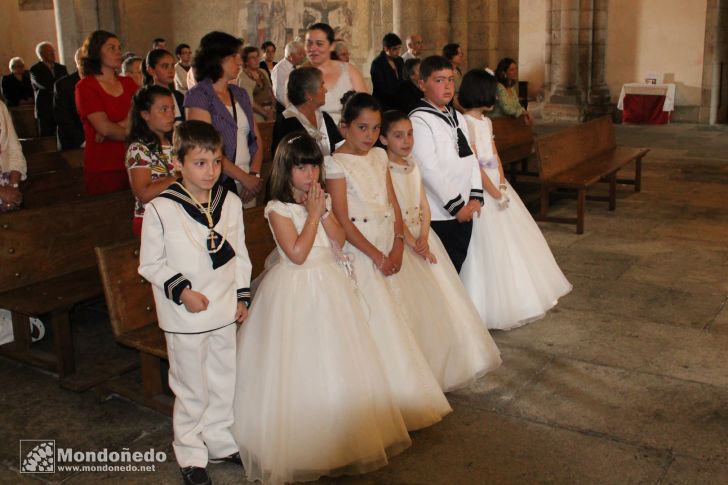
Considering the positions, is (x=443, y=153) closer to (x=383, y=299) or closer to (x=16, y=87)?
(x=383, y=299)

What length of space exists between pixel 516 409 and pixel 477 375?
0.38m

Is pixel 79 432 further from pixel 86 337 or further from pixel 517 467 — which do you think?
pixel 517 467

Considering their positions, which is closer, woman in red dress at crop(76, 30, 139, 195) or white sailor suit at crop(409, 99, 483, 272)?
white sailor suit at crop(409, 99, 483, 272)

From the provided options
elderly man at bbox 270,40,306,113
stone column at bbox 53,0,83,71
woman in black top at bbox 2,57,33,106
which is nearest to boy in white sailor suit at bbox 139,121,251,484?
elderly man at bbox 270,40,306,113

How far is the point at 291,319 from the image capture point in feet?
11.5

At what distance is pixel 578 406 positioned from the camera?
4.10 metres

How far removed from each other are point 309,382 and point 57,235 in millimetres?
2247

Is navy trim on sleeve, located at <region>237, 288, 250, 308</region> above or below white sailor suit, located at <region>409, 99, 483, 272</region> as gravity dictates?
below

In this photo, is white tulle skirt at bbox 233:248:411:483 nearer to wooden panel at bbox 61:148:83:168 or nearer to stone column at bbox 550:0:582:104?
wooden panel at bbox 61:148:83:168

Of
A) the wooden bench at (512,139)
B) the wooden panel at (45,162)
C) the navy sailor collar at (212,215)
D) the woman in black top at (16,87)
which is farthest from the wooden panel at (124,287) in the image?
the woman in black top at (16,87)

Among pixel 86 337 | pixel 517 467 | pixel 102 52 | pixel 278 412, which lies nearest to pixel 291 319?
pixel 278 412

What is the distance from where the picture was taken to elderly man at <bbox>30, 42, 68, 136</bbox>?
1008 centimetres

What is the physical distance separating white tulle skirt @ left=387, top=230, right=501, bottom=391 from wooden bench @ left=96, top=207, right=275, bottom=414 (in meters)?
1.23

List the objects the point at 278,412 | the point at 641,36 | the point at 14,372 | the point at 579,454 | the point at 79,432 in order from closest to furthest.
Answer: the point at 278,412 → the point at 579,454 → the point at 79,432 → the point at 14,372 → the point at 641,36
